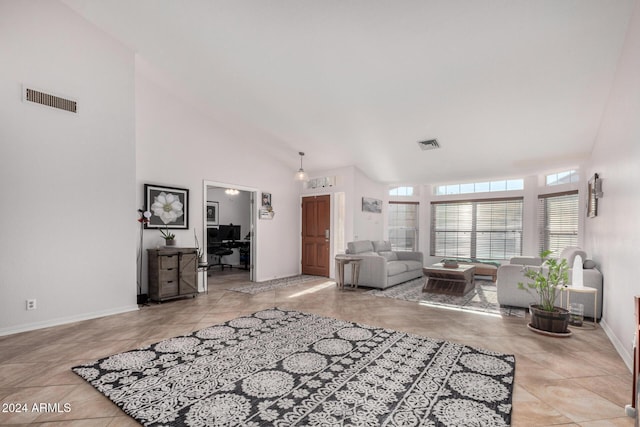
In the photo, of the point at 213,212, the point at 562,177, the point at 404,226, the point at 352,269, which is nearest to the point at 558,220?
the point at 562,177

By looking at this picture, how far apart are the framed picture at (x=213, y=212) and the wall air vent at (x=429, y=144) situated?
19.8ft

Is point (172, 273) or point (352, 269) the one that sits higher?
point (172, 273)

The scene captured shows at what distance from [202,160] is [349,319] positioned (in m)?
3.93

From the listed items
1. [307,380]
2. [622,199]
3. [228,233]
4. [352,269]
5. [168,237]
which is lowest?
[307,380]

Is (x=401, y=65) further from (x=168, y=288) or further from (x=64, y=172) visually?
(x=168, y=288)

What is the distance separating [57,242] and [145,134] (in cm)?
203

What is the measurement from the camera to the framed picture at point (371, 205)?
7.23 meters

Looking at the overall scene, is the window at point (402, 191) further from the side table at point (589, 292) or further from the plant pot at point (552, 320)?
the plant pot at point (552, 320)

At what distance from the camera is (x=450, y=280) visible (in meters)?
5.52

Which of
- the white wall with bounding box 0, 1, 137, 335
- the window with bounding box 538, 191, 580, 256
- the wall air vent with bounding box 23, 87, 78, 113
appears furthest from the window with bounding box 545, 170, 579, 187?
the wall air vent with bounding box 23, 87, 78, 113

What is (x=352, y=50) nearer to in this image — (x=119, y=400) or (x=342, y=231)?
(x=119, y=400)

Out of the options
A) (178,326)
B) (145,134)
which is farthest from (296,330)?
(145,134)

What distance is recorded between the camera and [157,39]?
398cm

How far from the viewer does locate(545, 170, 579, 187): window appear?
5930mm
